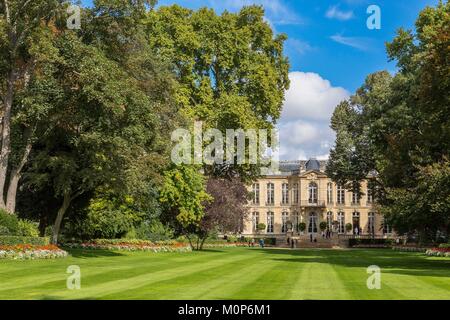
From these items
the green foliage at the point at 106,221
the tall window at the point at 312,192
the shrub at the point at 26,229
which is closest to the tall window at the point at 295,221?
the tall window at the point at 312,192

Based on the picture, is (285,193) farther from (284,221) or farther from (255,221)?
(255,221)

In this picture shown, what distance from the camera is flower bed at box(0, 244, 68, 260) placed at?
23.9 metres

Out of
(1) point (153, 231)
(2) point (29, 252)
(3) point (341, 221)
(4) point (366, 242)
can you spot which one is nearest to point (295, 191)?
(3) point (341, 221)

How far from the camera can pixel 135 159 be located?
29.6 m

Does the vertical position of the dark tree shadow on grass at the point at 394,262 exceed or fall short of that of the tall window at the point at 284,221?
it falls short

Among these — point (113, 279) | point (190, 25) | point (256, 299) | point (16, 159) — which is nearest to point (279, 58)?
point (190, 25)

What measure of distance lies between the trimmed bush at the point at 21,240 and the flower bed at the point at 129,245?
1038cm

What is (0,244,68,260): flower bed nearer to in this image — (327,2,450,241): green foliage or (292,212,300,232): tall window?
(327,2,450,241): green foliage

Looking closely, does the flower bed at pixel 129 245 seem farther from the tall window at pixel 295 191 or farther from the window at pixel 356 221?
the window at pixel 356 221

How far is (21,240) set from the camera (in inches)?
996

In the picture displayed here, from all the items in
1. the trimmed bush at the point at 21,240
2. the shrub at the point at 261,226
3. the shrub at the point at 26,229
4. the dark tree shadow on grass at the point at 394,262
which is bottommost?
the dark tree shadow on grass at the point at 394,262

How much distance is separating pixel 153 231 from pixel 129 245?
13.1 ft

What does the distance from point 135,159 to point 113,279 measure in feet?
46.9

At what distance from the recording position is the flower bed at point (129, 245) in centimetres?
3722
